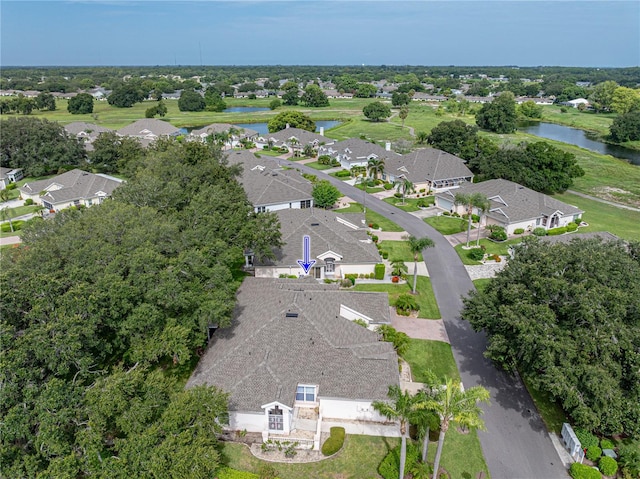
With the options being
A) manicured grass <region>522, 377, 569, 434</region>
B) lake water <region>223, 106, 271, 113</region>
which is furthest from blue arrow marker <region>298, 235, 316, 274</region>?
lake water <region>223, 106, 271, 113</region>

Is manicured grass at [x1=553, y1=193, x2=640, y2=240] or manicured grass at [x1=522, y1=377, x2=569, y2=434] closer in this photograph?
manicured grass at [x1=522, y1=377, x2=569, y2=434]

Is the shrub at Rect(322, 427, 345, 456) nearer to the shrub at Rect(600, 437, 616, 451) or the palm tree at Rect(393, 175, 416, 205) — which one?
the shrub at Rect(600, 437, 616, 451)

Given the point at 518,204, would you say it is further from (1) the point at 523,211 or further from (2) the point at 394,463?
(2) the point at 394,463

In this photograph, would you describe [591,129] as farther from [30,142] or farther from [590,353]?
[30,142]

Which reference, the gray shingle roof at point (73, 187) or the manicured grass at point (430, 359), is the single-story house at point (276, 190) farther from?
the manicured grass at point (430, 359)

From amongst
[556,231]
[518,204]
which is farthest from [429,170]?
[556,231]

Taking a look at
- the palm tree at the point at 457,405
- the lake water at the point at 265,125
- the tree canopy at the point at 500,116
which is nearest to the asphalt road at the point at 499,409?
the palm tree at the point at 457,405
